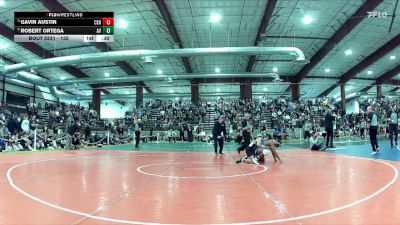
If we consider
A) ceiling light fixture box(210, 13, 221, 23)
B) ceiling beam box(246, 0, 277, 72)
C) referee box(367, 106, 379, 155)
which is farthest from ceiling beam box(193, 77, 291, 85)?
referee box(367, 106, 379, 155)

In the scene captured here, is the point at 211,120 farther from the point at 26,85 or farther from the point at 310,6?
the point at 26,85

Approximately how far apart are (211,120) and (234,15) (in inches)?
581

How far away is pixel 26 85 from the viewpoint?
115ft

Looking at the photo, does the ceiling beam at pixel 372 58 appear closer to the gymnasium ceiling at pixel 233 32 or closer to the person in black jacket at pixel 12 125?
the gymnasium ceiling at pixel 233 32

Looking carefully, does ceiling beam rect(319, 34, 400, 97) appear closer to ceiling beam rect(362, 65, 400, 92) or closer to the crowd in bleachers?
the crowd in bleachers

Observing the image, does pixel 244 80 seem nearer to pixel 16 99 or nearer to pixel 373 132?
pixel 373 132

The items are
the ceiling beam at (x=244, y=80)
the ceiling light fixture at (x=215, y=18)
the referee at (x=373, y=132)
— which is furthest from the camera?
the ceiling beam at (x=244, y=80)

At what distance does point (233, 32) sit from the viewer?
2147cm

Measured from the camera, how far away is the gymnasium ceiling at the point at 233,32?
56.4 feet

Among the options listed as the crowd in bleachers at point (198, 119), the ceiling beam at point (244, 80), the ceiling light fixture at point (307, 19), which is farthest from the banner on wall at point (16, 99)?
the ceiling light fixture at point (307, 19)
